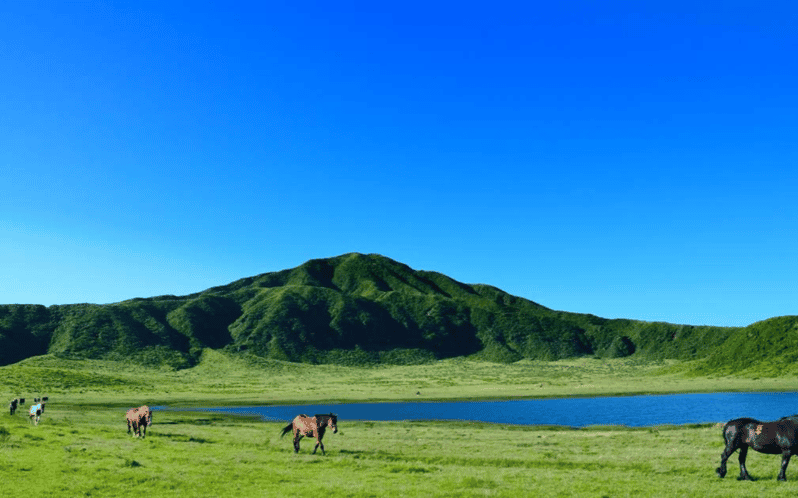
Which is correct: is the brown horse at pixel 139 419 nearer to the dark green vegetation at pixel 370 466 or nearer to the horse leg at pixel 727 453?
the dark green vegetation at pixel 370 466

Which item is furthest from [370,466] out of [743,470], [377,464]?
[743,470]

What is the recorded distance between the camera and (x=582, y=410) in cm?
8444

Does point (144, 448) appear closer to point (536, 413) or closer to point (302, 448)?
point (302, 448)

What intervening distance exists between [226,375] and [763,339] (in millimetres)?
166442

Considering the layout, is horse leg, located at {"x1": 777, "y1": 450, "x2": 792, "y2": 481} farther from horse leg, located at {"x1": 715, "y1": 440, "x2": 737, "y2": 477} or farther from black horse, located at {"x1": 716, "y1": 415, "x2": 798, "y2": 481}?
horse leg, located at {"x1": 715, "y1": 440, "x2": 737, "y2": 477}

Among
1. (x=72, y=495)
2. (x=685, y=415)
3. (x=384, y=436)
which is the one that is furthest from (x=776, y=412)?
(x=72, y=495)

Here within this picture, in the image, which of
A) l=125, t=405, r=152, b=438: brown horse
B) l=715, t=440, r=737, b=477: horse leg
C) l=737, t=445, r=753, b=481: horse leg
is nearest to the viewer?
l=737, t=445, r=753, b=481: horse leg

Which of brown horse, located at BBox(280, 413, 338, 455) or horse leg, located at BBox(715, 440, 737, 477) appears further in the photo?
brown horse, located at BBox(280, 413, 338, 455)

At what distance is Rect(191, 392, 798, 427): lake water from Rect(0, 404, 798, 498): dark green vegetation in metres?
28.2

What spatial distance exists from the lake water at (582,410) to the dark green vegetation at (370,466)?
2820 centimetres

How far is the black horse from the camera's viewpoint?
24.0 meters

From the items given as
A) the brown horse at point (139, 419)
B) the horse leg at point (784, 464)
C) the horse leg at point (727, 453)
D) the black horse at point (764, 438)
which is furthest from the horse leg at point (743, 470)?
the brown horse at point (139, 419)

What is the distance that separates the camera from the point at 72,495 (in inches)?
887

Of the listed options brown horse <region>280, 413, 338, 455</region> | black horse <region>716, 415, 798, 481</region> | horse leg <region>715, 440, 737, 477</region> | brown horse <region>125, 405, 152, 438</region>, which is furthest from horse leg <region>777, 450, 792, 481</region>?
brown horse <region>125, 405, 152, 438</region>
